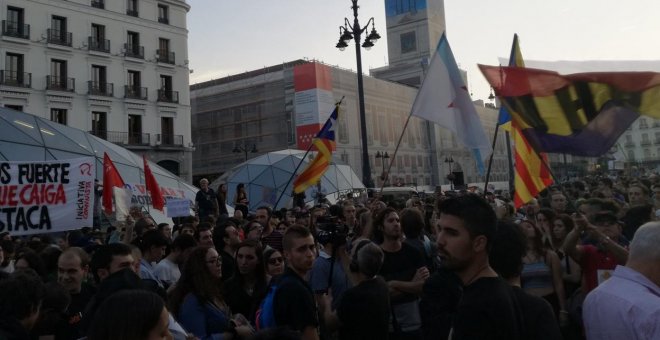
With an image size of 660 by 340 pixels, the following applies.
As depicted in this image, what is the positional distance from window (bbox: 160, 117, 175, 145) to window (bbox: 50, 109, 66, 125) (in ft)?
20.3

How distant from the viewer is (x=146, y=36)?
1393 inches

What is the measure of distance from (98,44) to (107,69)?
5.60 ft

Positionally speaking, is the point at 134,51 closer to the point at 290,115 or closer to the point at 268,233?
the point at 290,115

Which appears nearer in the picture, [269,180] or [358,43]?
[358,43]

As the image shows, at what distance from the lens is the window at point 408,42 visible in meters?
65.6

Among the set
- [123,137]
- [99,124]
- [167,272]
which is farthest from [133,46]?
[167,272]

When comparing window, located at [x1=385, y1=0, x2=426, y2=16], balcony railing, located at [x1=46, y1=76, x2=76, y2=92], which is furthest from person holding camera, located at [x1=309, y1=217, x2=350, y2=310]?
window, located at [x1=385, y1=0, x2=426, y2=16]

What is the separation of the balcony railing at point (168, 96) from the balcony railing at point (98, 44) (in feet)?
14.2

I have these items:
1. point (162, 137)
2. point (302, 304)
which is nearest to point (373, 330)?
point (302, 304)

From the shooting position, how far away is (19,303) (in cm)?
284

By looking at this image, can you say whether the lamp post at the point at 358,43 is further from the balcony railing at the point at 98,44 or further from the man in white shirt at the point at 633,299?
the balcony railing at the point at 98,44

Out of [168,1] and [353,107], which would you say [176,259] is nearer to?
[168,1]

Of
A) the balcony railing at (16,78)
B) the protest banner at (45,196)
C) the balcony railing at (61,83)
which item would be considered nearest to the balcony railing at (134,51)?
the balcony railing at (61,83)

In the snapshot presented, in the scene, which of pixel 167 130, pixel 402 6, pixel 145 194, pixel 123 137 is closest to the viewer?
pixel 145 194
